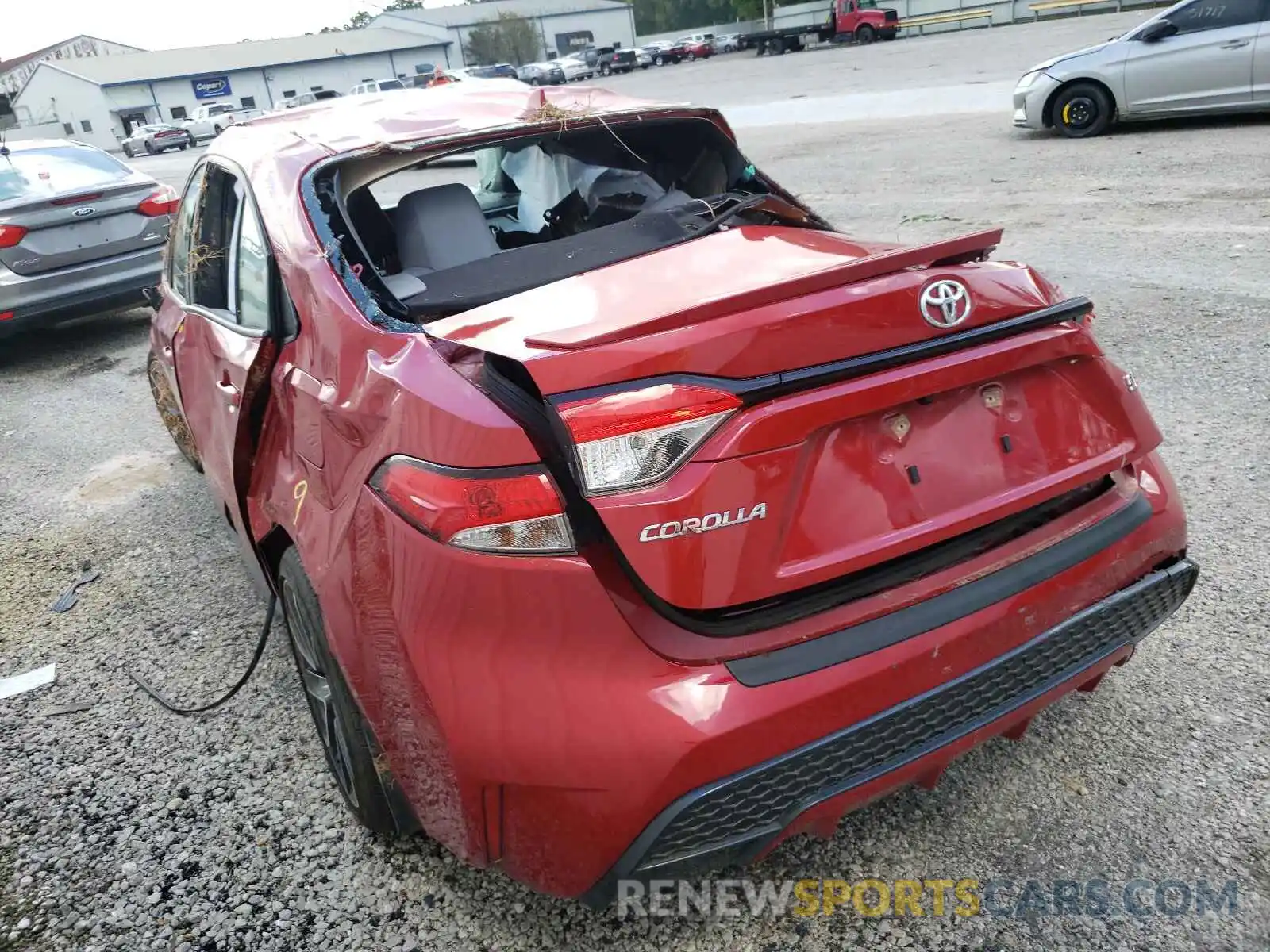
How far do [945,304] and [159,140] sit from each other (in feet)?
153

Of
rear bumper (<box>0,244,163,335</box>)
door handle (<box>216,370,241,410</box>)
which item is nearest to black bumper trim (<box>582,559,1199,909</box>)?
door handle (<box>216,370,241,410</box>)

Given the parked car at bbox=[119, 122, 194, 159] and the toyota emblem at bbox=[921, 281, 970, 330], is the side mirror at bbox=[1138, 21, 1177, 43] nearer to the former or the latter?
the toyota emblem at bbox=[921, 281, 970, 330]

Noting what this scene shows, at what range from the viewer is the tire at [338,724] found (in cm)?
202

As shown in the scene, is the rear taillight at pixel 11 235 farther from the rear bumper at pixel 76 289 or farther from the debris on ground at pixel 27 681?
the debris on ground at pixel 27 681

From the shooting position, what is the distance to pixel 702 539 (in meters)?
1.56

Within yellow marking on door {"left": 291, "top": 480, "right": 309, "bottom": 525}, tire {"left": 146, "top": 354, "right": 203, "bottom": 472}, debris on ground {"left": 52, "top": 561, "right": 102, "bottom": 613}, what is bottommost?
debris on ground {"left": 52, "top": 561, "right": 102, "bottom": 613}

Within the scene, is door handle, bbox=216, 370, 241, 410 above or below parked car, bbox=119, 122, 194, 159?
above

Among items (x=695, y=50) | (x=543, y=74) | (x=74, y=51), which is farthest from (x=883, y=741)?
(x=74, y=51)

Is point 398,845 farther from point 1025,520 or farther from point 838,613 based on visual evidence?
point 1025,520

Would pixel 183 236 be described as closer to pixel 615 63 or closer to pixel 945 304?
pixel 945 304

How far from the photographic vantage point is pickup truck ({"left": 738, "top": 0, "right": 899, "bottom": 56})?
39.1 metres

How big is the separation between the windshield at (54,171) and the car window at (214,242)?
441 centimetres

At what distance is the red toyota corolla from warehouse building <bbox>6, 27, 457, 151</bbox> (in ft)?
210

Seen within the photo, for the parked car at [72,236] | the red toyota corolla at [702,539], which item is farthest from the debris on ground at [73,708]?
the parked car at [72,236]
